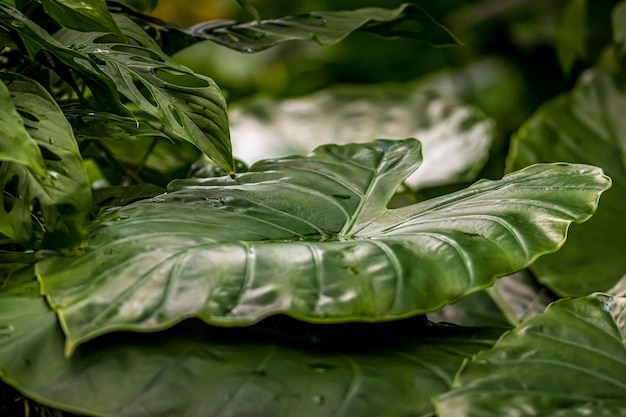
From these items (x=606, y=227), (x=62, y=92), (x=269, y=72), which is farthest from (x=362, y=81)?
(x=62, y=92)

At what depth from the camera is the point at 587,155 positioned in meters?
1.59

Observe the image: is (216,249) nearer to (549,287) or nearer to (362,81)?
(549,287)

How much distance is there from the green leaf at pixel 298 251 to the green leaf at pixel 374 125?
87 cm

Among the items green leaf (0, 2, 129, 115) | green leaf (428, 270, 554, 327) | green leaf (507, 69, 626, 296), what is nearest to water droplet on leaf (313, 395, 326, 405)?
green leaf (0, 2, 129, 115)

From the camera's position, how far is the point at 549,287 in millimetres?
1330

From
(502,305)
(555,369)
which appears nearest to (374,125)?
(502,305)

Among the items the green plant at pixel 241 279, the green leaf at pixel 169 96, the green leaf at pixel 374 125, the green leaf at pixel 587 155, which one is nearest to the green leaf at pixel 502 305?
the green leaf at pixel 587 155

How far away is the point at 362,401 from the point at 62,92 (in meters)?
0.64

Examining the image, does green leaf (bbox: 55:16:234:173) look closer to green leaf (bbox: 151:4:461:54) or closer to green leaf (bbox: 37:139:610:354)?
green leaf (bbox: 37:139:610:354)

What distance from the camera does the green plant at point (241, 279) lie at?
Result: 58 cm

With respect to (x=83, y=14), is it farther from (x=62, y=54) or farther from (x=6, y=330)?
(x=6, y=330)

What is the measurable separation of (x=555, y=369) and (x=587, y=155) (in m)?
1.07

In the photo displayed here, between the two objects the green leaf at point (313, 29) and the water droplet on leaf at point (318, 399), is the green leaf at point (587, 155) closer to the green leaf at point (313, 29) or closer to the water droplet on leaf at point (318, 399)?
the green leaf at point (313, 29)

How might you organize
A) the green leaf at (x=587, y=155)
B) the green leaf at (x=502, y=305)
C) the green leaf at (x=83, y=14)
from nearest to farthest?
the green leaf at (x=83, y=14) < the green leaf at (x=502, y=305) < the green leaf at (x=587, y=155)
